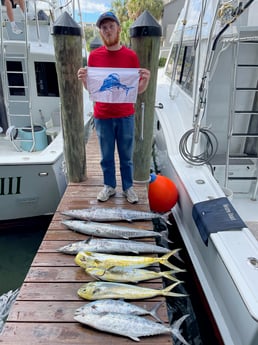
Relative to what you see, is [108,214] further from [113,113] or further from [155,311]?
[155,311]

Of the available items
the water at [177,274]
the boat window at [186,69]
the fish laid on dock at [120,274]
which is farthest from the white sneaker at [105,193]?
the boat window at [186,69]

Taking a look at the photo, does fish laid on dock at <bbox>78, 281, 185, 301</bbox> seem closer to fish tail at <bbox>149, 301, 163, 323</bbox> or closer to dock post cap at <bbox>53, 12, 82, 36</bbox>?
fish tail at <bbox>149, 301, 163, 323</bbox>

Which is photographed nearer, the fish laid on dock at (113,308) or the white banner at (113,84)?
the fish laid on dock at (113,308)

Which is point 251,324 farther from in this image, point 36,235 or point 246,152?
point 36,235

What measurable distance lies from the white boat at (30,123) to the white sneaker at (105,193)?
34.7 inches

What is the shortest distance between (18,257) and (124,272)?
95.4 inches

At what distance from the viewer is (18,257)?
3939mm

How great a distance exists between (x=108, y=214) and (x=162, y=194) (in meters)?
0.66

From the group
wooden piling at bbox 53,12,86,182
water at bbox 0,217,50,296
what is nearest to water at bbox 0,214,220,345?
water at bbox 0,217,50,296

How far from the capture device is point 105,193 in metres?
3.08

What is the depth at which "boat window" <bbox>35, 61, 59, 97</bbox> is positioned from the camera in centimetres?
507

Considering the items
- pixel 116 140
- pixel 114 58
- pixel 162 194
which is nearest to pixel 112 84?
pixel 114 58

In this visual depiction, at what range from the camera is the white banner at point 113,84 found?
2.52 meters

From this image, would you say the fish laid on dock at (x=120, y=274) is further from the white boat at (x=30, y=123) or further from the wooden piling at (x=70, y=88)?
the white boat at (x=30, y=123)
